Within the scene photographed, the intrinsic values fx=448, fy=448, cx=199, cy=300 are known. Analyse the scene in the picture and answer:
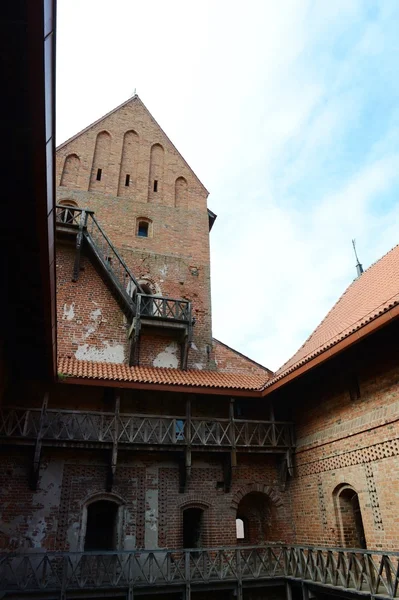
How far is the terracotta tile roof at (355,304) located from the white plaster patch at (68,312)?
6512 mm

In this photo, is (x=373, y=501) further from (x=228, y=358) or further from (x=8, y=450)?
(x=8, y=450)

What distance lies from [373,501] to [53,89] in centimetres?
959

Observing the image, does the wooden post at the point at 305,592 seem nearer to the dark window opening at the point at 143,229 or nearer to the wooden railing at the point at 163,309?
the wooden railing at the point at 163,309

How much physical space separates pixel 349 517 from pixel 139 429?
17.9 feet

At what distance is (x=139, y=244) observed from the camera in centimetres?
1680

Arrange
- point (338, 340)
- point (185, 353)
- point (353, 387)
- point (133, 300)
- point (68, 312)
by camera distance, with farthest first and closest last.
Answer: point (133, 300) < point (185, 353) < point (68, 312) < point (353, 387) < point (338, 340)

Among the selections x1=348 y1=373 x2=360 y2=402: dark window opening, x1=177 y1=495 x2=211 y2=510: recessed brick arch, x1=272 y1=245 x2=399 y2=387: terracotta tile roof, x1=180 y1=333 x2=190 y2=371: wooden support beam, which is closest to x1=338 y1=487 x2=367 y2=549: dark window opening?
x1=348 y1=373 x2=360 y2=402: dark window opening

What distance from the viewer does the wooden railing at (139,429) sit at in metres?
10.9

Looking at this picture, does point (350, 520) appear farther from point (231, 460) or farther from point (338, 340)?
point (338, 340)

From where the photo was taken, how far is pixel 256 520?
13359 millimetres

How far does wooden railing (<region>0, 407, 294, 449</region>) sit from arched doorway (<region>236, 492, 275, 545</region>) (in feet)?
6.06

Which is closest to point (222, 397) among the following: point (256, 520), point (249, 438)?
point (249, 438)

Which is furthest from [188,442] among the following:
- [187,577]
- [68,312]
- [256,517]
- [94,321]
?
[68,312]

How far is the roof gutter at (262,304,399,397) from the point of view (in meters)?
8.35
